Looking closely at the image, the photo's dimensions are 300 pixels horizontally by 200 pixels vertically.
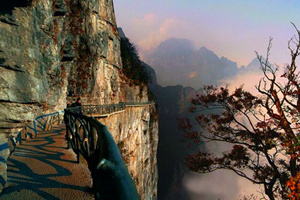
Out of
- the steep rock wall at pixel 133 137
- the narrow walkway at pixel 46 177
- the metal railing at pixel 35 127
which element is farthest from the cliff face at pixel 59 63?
the narrow walkway at pixel 46 177

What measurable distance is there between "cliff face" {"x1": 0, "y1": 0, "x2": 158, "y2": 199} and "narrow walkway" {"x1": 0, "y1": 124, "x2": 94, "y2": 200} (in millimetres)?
739

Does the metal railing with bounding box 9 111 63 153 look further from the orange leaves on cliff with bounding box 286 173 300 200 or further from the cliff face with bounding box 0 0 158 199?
the orange leaves on cliff with bounding box 286 173 300 200

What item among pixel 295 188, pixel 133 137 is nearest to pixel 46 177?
pixel 295 188

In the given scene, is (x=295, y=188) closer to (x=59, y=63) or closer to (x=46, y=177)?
(x=46, y=177)

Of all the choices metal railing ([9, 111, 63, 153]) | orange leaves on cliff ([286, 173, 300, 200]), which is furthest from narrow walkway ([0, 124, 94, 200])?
orange leaves on cliff ([286, 173, 300, 200])

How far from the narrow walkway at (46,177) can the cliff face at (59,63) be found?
2.43 ft

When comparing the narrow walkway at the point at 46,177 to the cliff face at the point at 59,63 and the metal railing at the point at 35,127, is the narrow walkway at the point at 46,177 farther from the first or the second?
the metal railing at the point at 35,127

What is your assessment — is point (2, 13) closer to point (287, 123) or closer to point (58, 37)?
point (58, 37)

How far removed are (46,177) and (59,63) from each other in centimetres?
1410

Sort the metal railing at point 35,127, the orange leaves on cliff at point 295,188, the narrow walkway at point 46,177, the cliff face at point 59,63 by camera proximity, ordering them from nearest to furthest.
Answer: the narrow walkway at point 46,177
the orange leaves on cliff at point 295,188
the metal railing at point 35,127
the cliff face at point 59,63

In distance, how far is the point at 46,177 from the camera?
376 centimetres

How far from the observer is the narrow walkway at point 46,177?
9.97 feet

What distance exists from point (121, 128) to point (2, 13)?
14.7 metres

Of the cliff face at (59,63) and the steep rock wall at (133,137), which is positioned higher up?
the cliff face at (59,63)
